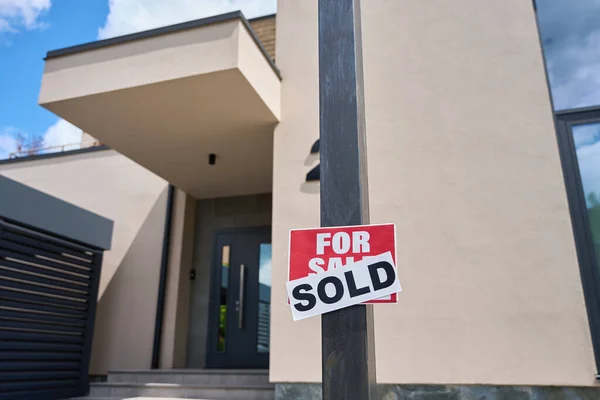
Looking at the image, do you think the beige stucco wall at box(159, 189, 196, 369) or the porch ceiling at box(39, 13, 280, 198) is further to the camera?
the beige stucco wall at box(159, 189, 196, 369)

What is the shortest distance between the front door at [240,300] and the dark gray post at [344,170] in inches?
196

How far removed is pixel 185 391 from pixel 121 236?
2.77 metres

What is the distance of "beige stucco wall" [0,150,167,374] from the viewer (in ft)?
22.0

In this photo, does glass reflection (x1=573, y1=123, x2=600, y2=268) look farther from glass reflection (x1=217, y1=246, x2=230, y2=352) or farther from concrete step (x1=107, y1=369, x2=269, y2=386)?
glass reflection (x1=217, y1=246, x2=230, y2=352)

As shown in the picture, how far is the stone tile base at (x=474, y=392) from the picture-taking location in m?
3.77

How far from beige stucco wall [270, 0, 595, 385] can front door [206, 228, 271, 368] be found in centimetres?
211

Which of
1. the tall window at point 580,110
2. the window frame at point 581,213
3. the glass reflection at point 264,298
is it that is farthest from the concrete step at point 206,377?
the tall window at point 580,110

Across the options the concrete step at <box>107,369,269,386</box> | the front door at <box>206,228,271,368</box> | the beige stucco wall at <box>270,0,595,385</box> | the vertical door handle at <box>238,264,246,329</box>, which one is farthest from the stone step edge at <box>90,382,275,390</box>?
the vertical door handle at <box>238,264,246,329</box>

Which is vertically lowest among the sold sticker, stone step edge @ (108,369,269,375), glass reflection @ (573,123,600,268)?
stone step edge @ (108,369,269,375)

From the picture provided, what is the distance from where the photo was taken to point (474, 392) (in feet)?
12.8

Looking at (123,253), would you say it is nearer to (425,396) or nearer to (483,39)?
(425,396)

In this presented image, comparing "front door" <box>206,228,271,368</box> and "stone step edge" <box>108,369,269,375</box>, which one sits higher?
"front door" <box>206,228,271,368</box>

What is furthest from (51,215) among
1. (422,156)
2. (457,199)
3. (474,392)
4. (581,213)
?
(581,213)

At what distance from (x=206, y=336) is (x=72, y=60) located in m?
3.83
